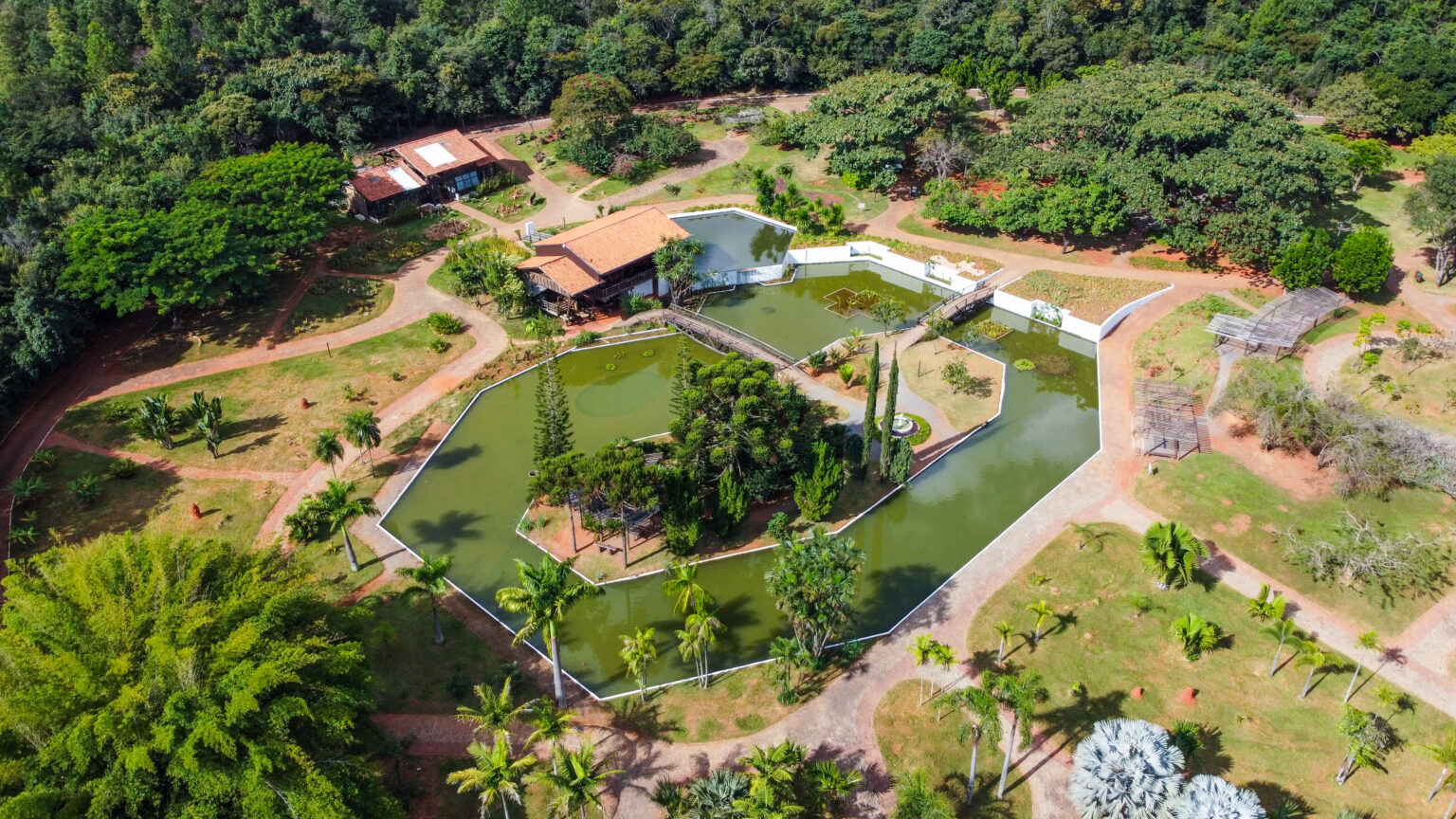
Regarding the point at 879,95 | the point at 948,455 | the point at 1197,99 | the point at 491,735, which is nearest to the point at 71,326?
the point at 491,735

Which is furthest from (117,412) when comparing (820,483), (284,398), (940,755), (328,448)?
(940,755)

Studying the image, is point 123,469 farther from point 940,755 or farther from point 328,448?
point 940,755

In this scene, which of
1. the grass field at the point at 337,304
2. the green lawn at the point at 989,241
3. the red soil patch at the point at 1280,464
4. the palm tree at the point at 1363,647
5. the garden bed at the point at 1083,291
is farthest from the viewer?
the green lawn at the point at 989,241

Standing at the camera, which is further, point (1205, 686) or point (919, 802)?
point (1205, 686)

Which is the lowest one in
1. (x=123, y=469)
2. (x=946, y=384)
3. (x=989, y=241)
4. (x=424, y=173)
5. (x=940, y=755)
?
(x=940, y=755)

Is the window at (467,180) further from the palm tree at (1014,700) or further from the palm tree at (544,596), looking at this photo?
the palm tree at (1014,700)

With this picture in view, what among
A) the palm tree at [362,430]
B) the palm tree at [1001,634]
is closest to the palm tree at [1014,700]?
the palm tree at [1001,634]
